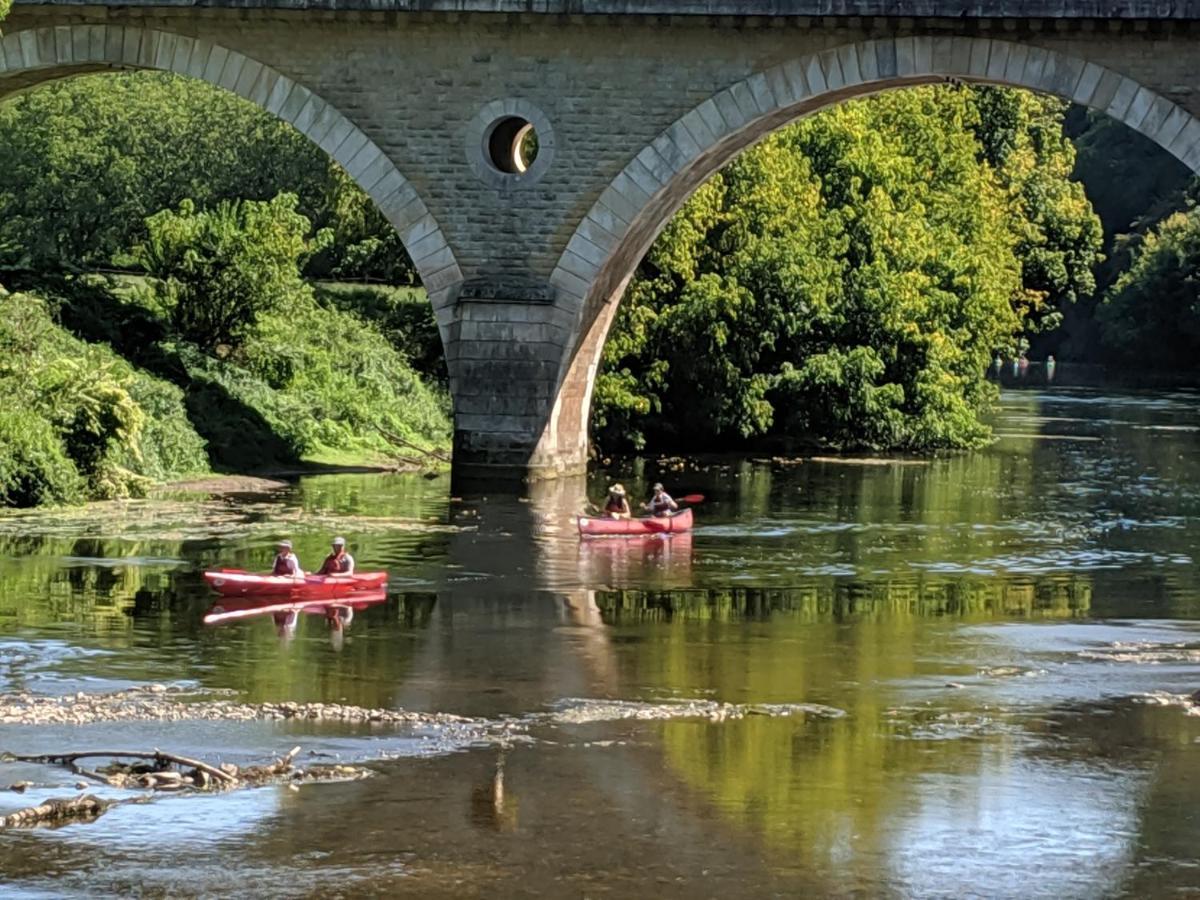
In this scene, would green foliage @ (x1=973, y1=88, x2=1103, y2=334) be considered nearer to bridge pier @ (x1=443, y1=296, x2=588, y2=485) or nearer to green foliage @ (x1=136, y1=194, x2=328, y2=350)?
green foliage @ (x1=136, y1=194, x2=328, y2=350)

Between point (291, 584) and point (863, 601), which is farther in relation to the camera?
point (863, 601)

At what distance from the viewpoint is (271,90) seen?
3309 cm

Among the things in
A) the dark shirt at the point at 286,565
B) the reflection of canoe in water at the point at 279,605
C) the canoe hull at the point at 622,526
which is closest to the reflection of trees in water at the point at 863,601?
the reflection of canoe in water at the point at 279,605

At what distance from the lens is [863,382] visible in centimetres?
4022

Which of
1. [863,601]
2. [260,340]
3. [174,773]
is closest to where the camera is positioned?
[174,773]

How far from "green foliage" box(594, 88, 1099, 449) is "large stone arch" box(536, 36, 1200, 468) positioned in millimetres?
5106

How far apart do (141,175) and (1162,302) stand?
4113 cm

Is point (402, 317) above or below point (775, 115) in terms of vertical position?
below

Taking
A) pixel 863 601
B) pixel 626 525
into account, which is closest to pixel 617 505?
pixel 626 525

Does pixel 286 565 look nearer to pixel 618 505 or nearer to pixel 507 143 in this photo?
pixel 618 505

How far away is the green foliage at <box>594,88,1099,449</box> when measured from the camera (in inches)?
Answer: 1549

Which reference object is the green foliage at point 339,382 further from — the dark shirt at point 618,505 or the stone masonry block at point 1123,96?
the stone masonry block at point 1123,96

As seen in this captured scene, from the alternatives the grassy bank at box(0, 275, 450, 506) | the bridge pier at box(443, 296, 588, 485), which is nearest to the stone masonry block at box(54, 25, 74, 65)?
the grassy bank at box(0, 275, 450, 506)

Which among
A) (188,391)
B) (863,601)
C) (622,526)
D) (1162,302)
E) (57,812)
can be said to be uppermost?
(1162,302)
